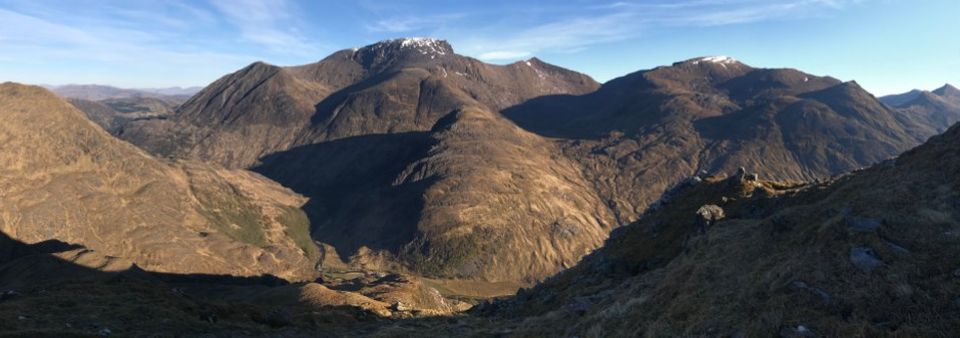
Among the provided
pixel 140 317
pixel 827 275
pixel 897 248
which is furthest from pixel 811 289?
pixel 140 317

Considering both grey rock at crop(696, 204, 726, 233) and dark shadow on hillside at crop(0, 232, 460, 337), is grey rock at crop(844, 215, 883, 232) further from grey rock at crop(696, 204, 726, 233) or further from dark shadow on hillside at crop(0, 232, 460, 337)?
dark shadow on hillside at crop(0, 232, 460, 337)

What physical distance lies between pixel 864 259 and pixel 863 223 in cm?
462

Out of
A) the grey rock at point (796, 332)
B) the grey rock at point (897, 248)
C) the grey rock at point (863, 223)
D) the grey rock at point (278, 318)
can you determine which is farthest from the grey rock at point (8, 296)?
the grey rock at point (897, 248)

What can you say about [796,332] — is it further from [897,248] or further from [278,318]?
[278,318]

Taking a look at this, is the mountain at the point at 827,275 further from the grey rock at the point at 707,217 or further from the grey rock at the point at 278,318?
the grey rock at the point at 278,318

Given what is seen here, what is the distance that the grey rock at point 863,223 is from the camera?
86.5 feet

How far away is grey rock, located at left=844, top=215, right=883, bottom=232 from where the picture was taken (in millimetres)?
26375

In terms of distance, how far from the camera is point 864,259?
77.3 feet

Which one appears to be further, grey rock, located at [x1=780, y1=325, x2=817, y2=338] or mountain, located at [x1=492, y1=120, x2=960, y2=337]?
mountain, located at [x1=492, y1=120, x2=960, y2=337]

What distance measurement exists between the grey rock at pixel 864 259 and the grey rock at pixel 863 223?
2.55m

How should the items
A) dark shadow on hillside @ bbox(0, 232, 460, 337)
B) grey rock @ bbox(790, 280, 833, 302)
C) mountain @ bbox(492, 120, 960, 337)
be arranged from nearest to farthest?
mountain @ bbox(492, 120, 960, 337) → grey rock @ bbox(790, 280, 833, 302) → dark shadow on hillside @ bbox(0, 232, 460, 337)

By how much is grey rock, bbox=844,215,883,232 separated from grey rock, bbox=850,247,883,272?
2546 mm

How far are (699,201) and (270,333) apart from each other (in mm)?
65164

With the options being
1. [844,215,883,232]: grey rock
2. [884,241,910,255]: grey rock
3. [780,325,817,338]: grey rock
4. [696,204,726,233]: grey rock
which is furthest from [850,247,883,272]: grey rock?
[696,204,726,233]: grey rock
